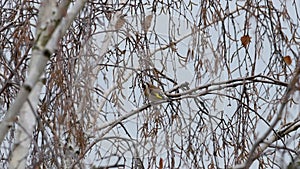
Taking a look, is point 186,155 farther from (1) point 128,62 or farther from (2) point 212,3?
(2) point 212,3

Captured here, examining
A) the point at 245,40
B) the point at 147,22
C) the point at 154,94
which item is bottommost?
the point at 154,94

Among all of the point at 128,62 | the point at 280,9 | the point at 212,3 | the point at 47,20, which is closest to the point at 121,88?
the point at 128,62

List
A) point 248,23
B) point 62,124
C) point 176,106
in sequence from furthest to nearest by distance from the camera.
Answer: point 176,106 → point 248,23 → point 62,124

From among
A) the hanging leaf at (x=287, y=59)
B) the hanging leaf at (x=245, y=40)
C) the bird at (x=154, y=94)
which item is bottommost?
the bird at (x=154, y=94)

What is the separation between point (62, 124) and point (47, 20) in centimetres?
47

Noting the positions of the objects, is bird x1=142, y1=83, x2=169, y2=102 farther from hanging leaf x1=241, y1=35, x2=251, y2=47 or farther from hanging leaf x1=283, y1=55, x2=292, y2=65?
hanging leaf x1=283, y1=55, x2=292, y2=65

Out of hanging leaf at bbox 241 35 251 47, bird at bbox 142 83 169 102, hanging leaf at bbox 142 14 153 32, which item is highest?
hanging leaf at bbox 142 14 153 32

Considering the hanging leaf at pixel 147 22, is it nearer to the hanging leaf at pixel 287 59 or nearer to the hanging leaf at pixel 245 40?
the hanging leaf at pixel 245 40

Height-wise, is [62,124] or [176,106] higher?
[176,106]

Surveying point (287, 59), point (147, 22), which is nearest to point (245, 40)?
point (287, 59)

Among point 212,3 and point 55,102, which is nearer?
point 55,102

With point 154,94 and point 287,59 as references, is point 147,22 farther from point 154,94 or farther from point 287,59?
point 287,59

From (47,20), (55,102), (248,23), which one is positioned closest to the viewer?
(47,20)

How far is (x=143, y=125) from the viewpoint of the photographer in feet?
8.23
